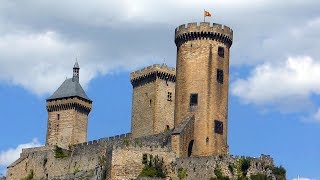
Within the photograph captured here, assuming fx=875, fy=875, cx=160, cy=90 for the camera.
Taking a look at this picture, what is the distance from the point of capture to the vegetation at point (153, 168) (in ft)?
228

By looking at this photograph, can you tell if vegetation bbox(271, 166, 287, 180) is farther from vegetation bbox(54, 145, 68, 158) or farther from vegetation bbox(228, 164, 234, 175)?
vegetation bbox(54, 145, 68, 158)

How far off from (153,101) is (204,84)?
478 inches

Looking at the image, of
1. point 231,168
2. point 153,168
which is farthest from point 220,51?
point 153,168

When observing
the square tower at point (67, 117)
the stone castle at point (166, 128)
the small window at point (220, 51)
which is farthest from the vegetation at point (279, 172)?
the square tower at point (67, 117)

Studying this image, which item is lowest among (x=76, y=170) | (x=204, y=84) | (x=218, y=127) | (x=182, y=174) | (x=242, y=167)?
(x=182, y=174)

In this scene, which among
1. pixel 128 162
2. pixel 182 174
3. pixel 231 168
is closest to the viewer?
pixel 128 162

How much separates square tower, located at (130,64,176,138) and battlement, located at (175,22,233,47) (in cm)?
987

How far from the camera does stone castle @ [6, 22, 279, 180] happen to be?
2781 inches

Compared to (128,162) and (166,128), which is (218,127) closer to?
(166,128)

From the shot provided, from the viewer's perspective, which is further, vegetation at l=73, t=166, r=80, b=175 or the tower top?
the tower top

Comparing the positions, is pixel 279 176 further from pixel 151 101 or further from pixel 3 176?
pixel 3 176

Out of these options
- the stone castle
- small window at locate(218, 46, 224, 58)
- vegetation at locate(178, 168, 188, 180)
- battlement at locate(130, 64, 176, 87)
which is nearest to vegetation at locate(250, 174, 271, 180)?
the stone castle

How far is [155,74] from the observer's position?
89562 mm

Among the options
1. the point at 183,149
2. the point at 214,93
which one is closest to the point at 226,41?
the point at 214,93
